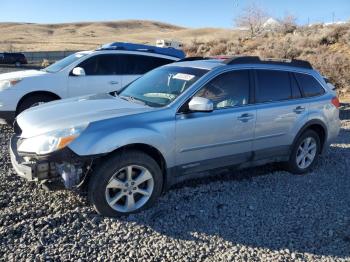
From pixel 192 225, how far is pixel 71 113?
180 centimetres

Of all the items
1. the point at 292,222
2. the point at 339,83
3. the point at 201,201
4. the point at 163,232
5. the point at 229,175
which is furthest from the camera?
the point at 339,83

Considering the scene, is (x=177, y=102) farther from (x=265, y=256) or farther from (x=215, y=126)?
(x=265, y=256)

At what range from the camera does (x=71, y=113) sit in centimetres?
476

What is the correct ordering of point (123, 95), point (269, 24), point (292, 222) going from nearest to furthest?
1. point (292, 222)
2. point (123, 95)
3. point (269, 24)

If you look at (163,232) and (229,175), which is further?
(229,175)

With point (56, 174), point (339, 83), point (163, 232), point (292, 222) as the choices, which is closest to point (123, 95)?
point (56, 174)

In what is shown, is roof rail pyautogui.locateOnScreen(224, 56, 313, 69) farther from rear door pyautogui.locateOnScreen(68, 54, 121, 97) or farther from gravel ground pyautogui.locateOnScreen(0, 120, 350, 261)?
rear door pyautogui.locateOnScreen(68, 54, 121, 97)

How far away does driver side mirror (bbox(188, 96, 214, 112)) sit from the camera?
4.74 meters

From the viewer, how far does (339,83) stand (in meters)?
16.5

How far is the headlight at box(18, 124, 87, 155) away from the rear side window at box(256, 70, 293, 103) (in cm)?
254

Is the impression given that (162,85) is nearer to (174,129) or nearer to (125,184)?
(174,129)

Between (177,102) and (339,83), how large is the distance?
43.5ft

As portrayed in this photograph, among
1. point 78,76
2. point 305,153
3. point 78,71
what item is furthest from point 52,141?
point 78,76

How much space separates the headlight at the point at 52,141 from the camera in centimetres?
416
